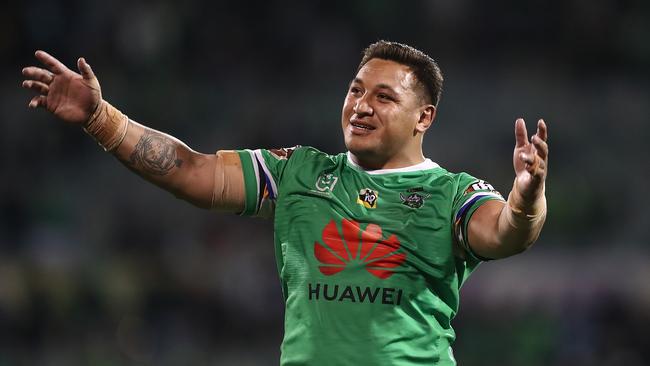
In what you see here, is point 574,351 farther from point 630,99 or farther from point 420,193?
point 420,193

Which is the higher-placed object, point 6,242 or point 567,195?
point 567,195

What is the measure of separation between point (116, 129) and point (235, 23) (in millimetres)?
7097

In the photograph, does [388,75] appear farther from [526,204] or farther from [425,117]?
[526,204]

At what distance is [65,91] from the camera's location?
11.5 ft

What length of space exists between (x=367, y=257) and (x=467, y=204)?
0.39 meters

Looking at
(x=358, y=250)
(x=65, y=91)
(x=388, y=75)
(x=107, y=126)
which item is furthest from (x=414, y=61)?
(x=65, y=91)

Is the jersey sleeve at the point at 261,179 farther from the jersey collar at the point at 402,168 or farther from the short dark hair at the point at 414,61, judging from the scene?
the short dark hair at the point at 414,61

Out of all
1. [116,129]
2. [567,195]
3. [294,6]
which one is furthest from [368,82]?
[294,6]

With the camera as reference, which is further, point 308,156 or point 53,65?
point 308,156

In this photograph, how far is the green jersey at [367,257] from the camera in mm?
3402

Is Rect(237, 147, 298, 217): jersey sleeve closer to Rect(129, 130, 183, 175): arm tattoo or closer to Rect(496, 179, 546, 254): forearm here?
Rect(129, 130, 183, 175): arm tattoo

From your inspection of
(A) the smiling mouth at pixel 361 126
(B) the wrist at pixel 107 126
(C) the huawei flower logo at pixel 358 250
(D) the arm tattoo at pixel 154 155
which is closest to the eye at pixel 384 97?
(A) the smiling mouth at pixel 361 126

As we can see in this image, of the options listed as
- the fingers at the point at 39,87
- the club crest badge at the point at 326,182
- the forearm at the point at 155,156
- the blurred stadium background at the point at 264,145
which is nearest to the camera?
the fingers at the point at 39,87

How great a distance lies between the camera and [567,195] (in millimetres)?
8773
